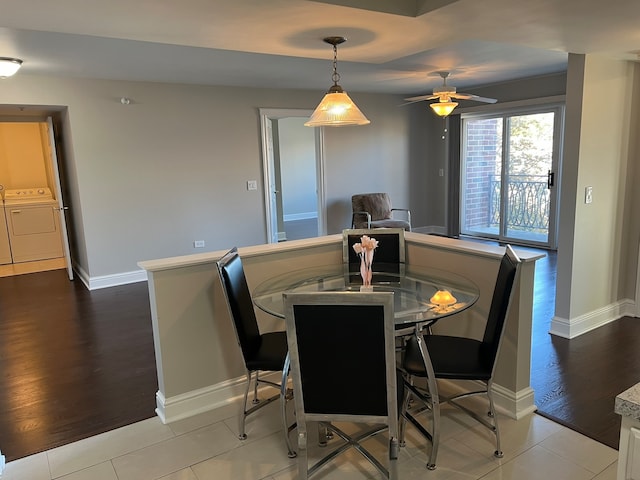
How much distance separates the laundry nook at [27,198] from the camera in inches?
259

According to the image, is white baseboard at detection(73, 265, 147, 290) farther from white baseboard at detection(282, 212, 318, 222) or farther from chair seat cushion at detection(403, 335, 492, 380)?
white baseboard at detection(282, 212, 318, 222)

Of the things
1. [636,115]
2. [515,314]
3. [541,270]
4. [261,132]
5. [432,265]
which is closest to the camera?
[515,314]

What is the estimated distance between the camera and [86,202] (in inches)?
200

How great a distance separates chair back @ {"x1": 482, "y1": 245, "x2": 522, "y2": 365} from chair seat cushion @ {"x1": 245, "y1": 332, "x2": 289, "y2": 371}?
3.12 ft

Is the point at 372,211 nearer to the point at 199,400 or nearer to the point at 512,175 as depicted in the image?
the point at 512,175

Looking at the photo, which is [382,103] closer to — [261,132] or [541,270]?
[261,132]

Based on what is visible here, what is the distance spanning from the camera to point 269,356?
2.29 meters

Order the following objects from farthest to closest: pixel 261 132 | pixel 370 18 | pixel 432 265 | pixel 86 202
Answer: pixel 261 132
pixel 86 202
pixel 432 265
pixel 370 18

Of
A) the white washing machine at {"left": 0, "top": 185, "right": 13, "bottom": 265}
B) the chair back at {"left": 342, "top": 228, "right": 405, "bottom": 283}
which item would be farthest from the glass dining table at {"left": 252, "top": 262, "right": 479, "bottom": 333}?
the white washing machine at {"left": 0, "top": 185, "right": 13, "bottom": 265}

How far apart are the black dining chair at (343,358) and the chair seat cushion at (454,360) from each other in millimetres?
411

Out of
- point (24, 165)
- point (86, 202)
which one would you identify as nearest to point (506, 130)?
point (86, 202)

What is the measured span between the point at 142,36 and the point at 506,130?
5788 millimetres

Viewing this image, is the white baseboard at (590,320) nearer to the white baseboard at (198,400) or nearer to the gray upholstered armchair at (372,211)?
the white baseboard at (198,400)

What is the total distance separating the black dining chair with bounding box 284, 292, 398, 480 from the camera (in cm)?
166
